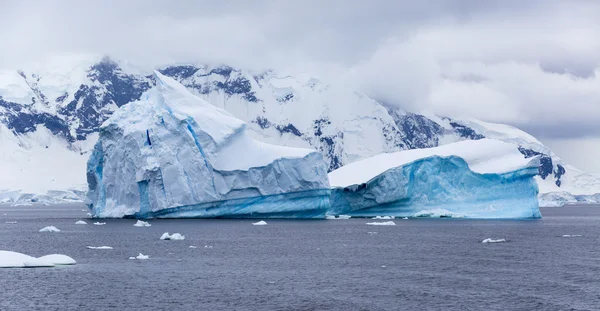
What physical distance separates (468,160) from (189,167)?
65.8 ft

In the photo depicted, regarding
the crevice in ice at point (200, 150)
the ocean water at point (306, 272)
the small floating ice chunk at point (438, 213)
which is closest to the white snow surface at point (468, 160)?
the small floating ice chunk at point (438, 213)

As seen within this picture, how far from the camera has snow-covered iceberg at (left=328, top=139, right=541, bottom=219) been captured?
2464 inches

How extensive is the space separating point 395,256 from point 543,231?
22.1 m

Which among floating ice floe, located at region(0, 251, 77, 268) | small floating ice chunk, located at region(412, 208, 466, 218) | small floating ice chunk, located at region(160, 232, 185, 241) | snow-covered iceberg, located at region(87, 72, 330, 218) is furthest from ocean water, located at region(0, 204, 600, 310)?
small floating ice chunk, located at region(412, 208, 466, 218)

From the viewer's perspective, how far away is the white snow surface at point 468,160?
2470 inches

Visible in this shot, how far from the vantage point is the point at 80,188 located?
170250mm

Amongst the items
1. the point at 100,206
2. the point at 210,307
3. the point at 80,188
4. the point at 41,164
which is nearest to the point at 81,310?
the point at 210,307

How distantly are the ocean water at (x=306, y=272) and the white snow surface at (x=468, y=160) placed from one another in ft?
27.6

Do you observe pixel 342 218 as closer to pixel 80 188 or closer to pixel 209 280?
pixel 209 280

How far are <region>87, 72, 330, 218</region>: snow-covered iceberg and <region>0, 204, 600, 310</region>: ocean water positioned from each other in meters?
5.00

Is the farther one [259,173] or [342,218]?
[342,218]

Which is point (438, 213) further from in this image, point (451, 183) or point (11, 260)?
point (11, 260)

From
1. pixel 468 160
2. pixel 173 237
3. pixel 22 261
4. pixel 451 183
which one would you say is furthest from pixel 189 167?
pixel 22 261

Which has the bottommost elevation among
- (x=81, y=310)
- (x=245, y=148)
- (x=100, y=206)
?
(x=81, y=310)
